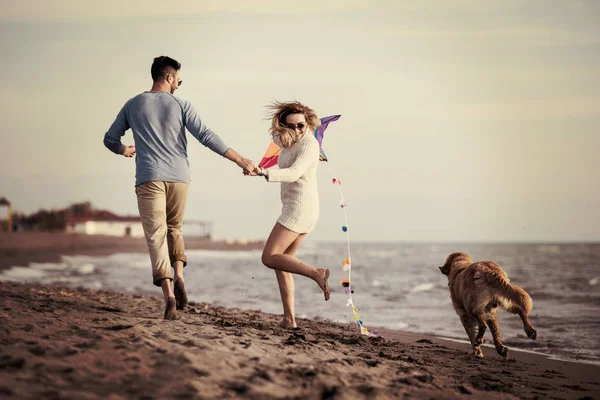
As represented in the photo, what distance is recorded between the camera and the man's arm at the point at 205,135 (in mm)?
6121

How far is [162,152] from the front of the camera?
606cm

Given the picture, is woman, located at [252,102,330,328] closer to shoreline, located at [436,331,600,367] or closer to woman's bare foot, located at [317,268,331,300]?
woman's bare foot, located at [317,268,331,300]

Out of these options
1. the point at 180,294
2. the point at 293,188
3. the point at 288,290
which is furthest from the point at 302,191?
the point at 180,294

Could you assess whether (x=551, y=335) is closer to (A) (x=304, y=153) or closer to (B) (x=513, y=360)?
A: (B) (x=513, y=360)

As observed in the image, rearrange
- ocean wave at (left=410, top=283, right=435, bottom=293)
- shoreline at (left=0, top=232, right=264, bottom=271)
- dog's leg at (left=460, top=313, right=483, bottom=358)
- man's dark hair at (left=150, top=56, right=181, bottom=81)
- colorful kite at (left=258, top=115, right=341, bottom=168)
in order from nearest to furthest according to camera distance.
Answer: man's dark hair at (left=150, top=56, right=181, bottom=81), dog's leg at (left=460, top=313, right=483, bottom=358), colorful kite at (left=258, top=115, right=341, bottom=168), ocean wave at (left=410, top=283, right=435, bottom=293), shoreline at (left=0, top=232, right=264, bottom=271)

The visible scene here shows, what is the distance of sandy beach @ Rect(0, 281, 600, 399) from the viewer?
3639 mm

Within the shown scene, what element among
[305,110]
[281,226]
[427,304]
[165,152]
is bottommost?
[427,304]

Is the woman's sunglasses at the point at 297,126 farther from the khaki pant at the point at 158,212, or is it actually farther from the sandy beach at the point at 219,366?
the sandy beach at the point at 219,366

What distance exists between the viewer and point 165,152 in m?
6.07

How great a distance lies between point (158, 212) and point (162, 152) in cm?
58

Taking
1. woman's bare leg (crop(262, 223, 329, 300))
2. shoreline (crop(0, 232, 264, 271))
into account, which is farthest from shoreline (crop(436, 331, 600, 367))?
shoreline (crop(0, 232, 264, 271))

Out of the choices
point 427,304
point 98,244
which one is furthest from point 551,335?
point 98,244

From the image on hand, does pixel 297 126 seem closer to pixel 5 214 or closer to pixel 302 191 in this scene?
pixel 302 191

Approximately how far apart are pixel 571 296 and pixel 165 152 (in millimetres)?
12264
